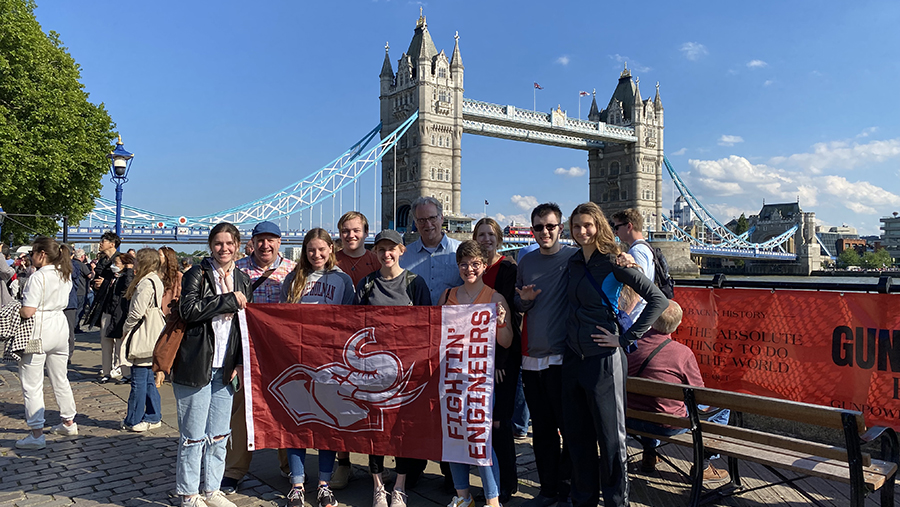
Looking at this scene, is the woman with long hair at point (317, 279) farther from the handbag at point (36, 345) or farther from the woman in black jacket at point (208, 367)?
the handbag at point (36, 345)

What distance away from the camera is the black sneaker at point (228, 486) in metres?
3.87

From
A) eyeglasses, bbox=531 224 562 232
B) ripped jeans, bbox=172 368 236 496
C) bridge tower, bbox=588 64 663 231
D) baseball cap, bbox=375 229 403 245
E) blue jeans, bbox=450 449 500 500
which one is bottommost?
blue jeans, bbox=450 449 500 500

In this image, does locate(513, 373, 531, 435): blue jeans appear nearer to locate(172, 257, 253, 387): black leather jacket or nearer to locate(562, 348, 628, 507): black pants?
locate(562, 348, 628, 507): black pants

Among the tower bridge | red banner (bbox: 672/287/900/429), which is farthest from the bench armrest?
the tower bridge

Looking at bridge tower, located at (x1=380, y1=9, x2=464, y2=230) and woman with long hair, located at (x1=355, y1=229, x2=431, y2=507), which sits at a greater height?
bridge tower, located at (x1=380, y1=9, x2=464, y2=230)

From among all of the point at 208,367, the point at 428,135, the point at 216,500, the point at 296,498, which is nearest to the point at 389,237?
the point at 208,367

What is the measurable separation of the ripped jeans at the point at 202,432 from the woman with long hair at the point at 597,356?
2.00 meters

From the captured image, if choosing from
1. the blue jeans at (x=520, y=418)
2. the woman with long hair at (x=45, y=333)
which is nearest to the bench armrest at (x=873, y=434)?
the blue jeans at (x=520, y=418)

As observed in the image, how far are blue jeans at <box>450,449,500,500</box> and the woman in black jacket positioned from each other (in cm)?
131

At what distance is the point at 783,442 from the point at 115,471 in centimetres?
422

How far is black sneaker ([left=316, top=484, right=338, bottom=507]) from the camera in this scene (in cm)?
355

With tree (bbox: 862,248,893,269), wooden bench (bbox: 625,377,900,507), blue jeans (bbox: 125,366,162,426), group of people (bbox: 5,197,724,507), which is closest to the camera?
wooden bench (bbox: 625,377,900,507)

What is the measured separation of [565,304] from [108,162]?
17.8 metres

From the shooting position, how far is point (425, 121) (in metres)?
53.6
